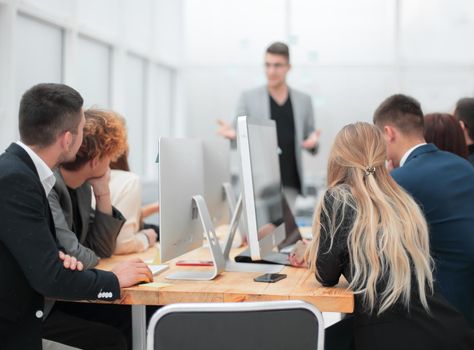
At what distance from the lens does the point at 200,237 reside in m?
2.47

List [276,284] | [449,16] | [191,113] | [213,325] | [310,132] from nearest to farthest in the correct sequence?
1. [213,325]
2. [276,284]
3. [310,132]
4. [449,16]
5. [191,113]

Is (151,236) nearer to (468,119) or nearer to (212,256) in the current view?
(212,256)

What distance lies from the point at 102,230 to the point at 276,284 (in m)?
0.76

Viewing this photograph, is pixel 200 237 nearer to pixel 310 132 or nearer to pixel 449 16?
pixel 310 132

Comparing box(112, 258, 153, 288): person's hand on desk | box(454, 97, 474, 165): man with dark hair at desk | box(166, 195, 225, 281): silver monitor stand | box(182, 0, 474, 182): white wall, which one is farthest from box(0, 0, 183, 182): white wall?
box(454, 97, 474, 165): man with dark hair at desk

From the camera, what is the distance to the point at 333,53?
24.4 ft

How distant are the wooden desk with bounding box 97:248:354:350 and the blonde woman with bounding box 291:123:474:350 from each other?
71mm

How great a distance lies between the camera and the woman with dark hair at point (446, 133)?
8.96ft

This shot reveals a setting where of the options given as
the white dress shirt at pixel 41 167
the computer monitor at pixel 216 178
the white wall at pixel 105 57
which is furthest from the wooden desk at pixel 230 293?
the white wall at pixel 105 57

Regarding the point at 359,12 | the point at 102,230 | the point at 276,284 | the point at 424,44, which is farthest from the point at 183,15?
the point at 276,284

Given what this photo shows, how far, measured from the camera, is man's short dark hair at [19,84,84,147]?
1.94m

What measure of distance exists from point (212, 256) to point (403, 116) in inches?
35.8

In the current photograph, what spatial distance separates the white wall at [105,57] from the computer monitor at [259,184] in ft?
6.44

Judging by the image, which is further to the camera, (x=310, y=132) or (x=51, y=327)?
(x=310, y=132)
